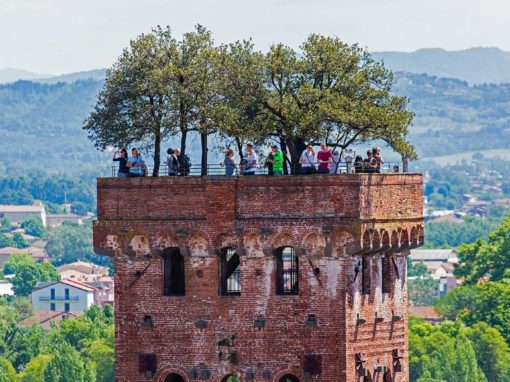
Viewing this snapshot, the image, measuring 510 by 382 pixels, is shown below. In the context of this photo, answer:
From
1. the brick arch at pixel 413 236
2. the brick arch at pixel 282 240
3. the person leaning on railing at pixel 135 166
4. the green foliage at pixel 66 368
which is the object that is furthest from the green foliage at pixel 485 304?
the brick arch at pixel 282 240

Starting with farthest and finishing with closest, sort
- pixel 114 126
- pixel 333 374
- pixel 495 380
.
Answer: pixel 495 380
pixel 114 126
pixel 333 374

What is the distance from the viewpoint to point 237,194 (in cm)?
4781

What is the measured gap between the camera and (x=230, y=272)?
159 ft

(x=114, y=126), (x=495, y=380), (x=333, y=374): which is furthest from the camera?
(x=495, y=380)

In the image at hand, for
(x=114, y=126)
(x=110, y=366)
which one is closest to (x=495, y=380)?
(x=110, y=366)

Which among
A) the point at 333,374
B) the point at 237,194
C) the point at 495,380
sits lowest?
the point at 495,380

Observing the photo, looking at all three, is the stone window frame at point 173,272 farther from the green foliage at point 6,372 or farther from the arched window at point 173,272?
the green foliage at point 6,372

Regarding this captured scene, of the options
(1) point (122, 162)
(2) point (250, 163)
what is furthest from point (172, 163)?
(2) point (250, 163)

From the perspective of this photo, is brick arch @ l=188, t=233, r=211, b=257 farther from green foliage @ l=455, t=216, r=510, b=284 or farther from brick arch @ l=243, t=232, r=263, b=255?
green foliage @ l=455, t=216, r=510, b=284

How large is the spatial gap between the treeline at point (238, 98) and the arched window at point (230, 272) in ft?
7.22

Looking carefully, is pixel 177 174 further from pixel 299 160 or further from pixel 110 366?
pixel 110 366

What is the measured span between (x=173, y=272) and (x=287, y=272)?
2335 mm

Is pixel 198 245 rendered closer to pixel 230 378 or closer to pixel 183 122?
pixel 183 122

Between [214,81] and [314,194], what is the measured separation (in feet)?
12.0
